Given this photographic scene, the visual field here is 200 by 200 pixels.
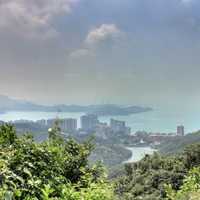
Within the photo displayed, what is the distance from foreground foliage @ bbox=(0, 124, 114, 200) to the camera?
2115mm

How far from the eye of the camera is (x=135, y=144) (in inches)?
5349

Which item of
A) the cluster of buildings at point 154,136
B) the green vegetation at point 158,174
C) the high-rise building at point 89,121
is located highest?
the high-rise building at point 89,121

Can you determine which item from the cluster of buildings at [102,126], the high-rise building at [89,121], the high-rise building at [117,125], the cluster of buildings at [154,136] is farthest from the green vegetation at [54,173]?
the high-rise building at [117,125]

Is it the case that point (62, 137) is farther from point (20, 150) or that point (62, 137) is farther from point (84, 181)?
point (20, 150)

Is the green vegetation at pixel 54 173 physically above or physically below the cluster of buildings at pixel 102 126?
above

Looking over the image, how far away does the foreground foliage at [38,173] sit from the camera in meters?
2.12

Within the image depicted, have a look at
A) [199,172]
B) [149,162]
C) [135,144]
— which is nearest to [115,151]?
[135,144]

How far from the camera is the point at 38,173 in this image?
2.69m

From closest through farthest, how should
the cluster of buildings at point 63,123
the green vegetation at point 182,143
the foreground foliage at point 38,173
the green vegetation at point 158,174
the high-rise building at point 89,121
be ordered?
1. the foreground foliage at point 38,173
2. the cluster of buildings at point 63,123
3. the green vegetation at point 158,174
4. the green vegetation at point 182,143
5. the high-rise building at point 89,121

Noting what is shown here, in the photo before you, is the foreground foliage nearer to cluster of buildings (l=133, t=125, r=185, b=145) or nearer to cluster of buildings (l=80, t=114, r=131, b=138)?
cluster of buildings (l=80, t=114, r=131, b=138)

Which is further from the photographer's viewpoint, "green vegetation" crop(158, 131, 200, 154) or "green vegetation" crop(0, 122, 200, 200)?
"green vegetation" crop(158, 131, 200, 154)

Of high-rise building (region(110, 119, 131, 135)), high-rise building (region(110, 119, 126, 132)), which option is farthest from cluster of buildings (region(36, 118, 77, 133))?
high-rise building (region(110, 119, 126, 132))

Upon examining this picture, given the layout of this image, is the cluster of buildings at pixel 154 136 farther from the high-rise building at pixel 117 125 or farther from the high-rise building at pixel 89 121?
the high-rise building at pixel 89 121

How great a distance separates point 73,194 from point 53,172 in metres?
0.36
